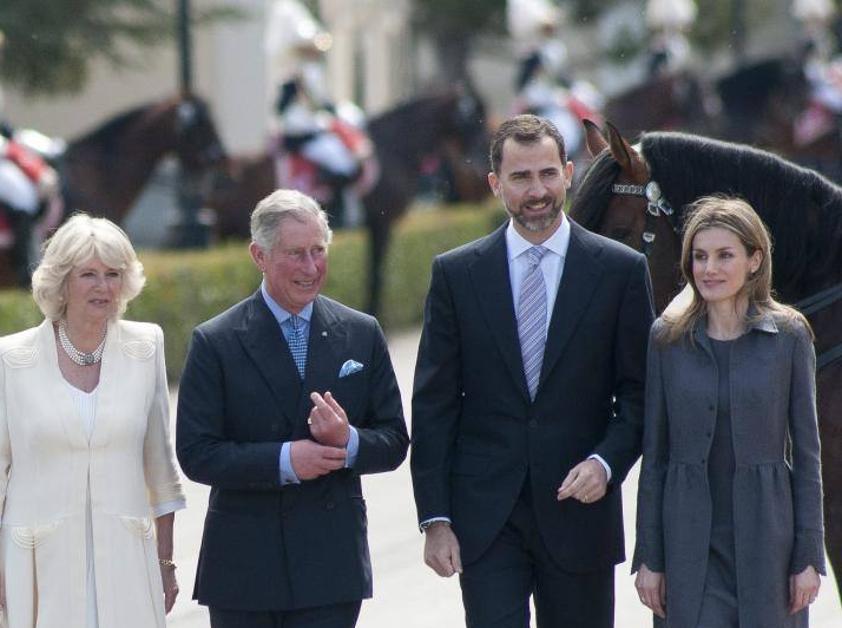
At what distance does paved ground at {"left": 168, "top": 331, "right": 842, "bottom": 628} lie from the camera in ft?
23.0

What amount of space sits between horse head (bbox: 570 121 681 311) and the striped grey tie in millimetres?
459

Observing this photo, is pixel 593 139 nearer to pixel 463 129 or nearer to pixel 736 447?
pixel 736 447

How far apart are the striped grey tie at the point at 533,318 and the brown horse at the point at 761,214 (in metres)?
0.46

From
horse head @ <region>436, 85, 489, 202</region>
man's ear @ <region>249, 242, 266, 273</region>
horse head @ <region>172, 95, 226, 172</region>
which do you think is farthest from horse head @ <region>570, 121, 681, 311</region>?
horse head @ <region>436, 85, 489, 202</region>

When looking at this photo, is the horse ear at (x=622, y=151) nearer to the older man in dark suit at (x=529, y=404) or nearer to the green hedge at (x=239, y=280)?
the older man in dark suit at (x=529, y=404)

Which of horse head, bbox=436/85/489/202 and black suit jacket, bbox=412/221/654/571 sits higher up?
horse head, bbox=436/85/489/202

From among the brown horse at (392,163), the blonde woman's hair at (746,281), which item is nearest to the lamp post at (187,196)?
the brown horse at (392,163)

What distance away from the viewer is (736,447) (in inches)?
168

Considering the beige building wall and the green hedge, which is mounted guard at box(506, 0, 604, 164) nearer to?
the green hedge

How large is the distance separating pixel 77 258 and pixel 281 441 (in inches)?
27.5

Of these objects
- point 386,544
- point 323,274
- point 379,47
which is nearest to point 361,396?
point 323,274

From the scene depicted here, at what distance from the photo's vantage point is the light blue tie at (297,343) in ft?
14.7

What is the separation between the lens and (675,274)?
5020 mm

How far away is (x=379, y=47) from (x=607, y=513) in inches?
1098
